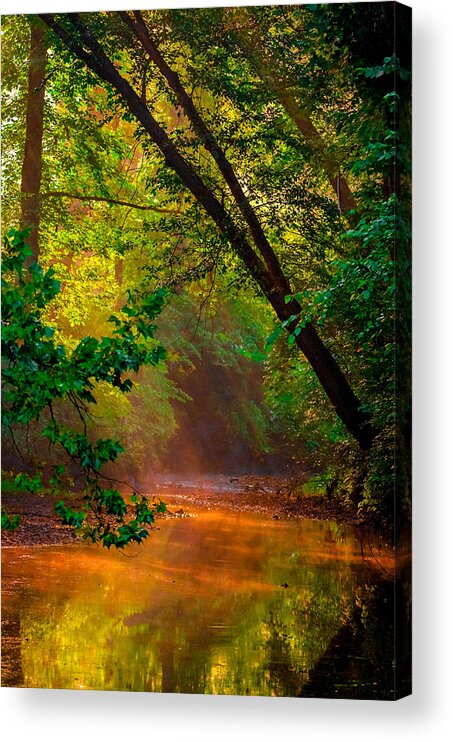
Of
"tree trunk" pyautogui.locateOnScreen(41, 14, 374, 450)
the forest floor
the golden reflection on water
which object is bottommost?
the golden reflection on water

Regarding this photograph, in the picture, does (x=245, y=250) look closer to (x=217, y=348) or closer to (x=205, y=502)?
(x=217, y=348)

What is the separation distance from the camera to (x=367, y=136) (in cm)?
590

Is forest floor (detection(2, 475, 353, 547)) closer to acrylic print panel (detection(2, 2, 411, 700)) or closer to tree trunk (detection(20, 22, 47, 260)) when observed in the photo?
acrylic print panel (detection(2, 2, 411, 700))

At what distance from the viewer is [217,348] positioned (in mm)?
6234

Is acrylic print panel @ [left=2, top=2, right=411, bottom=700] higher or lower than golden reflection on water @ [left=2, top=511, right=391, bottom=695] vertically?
higher

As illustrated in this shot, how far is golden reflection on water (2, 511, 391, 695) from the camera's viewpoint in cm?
593

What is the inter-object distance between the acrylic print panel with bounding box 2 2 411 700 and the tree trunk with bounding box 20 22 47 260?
0.01 metres

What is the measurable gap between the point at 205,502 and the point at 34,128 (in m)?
2.09

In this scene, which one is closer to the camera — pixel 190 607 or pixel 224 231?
pixel 190 607

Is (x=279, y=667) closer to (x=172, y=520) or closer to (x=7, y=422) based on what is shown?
(x=172, y=520)

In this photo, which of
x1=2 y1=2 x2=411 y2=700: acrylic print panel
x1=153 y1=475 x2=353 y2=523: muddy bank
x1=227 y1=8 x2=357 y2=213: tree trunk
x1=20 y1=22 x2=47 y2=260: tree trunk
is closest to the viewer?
x1=2 y1=2 x2=411 y2=700: acrylic print panel

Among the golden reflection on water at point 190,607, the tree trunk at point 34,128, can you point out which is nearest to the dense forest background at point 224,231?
the tree trunk at point 34,128

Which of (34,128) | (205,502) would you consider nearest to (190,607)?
(205,502)

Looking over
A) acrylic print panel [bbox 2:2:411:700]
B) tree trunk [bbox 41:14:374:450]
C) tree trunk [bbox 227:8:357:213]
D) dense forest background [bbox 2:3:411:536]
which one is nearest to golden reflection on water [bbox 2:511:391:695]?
acrylic print panel [bbox 2:2:411:700]
